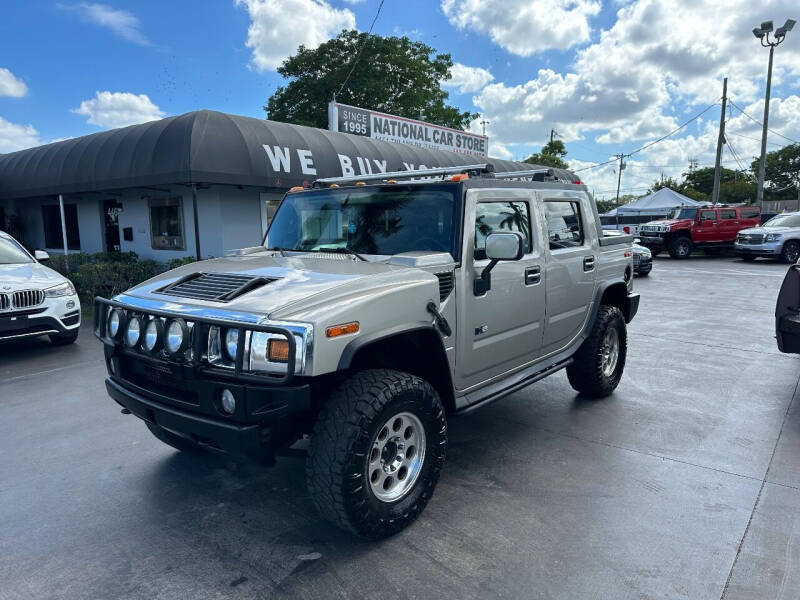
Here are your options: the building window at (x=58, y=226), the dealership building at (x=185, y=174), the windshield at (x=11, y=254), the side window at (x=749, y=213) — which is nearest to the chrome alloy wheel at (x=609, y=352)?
the windshield at (x=11, y=254)

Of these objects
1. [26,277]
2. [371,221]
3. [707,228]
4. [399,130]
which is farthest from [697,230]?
[26,277]

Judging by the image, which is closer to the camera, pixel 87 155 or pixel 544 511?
pixel 544 511

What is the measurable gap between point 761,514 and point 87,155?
1425 cm

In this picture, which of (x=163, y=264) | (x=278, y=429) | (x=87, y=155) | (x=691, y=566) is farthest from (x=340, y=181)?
(x=87, y=155)

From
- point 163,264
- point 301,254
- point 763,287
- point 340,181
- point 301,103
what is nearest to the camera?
point 301,254

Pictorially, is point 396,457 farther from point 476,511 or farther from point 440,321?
point 440,321

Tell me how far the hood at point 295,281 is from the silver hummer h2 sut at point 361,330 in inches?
0.5

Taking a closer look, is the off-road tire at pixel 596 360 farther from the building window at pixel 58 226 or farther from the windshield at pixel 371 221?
the building window at pixel 58 226

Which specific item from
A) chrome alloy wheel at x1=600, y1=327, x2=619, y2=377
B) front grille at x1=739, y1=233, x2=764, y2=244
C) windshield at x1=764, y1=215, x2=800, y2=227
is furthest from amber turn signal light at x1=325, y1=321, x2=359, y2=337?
windshield at x1=764, y1=215, x2=800, y2=227

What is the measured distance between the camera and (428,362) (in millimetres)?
3242

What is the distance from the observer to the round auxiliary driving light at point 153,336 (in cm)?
285

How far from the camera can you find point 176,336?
2775 mm

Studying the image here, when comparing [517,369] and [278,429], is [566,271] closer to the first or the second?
[517,369]

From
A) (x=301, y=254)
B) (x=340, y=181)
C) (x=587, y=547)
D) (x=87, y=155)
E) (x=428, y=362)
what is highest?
(x=87, y=155)
